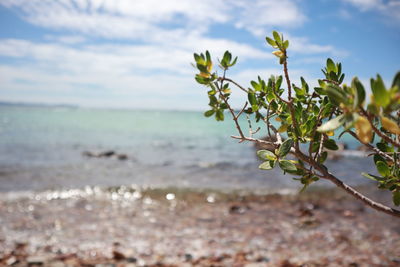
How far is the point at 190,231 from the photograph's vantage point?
7730 millimetres

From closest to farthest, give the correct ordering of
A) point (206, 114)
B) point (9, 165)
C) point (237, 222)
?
point (206, 114) → point (237, 222) → point (9, 165)

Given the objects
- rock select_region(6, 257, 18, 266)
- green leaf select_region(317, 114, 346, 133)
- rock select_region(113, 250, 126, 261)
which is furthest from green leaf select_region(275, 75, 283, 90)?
rock select_region(6, 257, 18, 266)

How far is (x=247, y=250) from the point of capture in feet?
21.5

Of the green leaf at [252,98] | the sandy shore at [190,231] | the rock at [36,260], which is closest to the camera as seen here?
the green leaf at [252,98]

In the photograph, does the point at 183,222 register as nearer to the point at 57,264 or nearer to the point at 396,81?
the point at 57,264

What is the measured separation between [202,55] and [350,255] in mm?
6529

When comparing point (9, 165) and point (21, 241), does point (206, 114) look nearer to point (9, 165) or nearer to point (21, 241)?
point (21, 241)

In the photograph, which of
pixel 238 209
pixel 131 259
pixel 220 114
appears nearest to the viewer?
pixel 220 114

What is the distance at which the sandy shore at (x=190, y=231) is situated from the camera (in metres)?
6.12

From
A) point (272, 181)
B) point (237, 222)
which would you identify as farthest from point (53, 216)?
point (272, 181)

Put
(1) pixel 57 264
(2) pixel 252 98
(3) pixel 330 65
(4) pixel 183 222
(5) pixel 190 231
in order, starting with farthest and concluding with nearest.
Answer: (4) pixel 183 222 < (5) pixel 190 231 < (1) pixel 57 264 < (2) pixel 252 98 < (3) pixel 330 65

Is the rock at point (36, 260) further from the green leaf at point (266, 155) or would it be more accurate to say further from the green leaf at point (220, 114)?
the green leaf at point (266, 155)

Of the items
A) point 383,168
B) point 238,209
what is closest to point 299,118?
point 383,168

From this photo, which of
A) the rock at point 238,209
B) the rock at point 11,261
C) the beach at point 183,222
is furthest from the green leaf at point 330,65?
the rock at point 238,209
